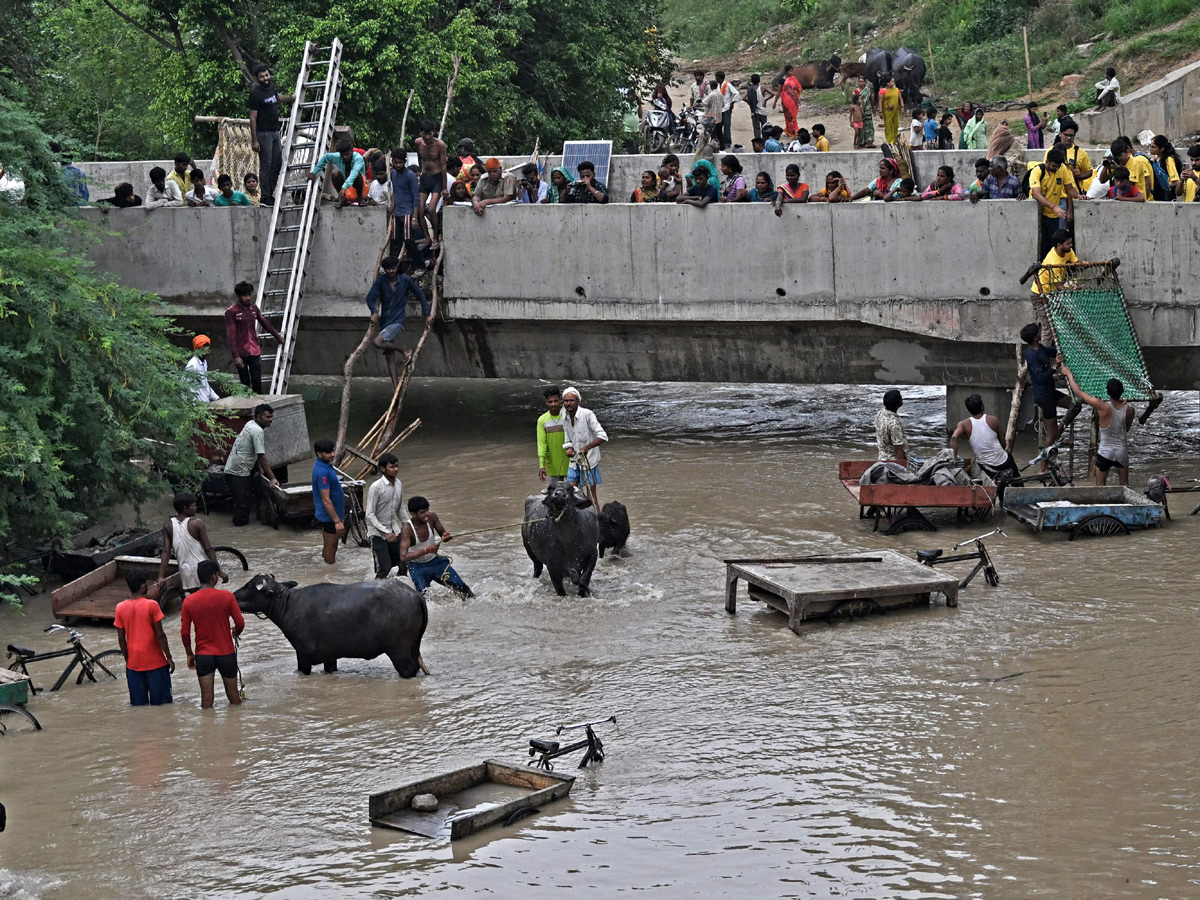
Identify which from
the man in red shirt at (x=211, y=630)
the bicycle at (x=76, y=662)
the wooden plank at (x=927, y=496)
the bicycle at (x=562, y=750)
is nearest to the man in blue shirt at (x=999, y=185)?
the wooden plank at (x=927, y=496)

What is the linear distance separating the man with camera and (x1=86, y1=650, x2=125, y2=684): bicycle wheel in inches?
380

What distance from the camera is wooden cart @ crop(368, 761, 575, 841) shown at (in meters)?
8.72

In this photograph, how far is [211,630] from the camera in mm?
10945

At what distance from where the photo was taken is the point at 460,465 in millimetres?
19422

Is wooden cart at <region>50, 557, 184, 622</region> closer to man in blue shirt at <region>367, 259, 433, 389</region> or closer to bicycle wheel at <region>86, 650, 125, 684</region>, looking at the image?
bicycle wheel at <region>86, 650, 125, 684</region>

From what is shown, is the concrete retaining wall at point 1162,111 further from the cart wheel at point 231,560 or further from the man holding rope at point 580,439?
the cart wheel at point 231,560

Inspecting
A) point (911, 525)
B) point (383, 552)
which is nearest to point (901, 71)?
point (911, 525)

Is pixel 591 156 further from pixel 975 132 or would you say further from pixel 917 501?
pixel 917 501

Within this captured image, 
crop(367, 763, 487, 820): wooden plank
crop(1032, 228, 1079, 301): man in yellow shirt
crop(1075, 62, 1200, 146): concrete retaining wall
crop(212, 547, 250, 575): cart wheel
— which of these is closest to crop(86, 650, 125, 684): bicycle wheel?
crop(212, 547, 250, 575): cart wheel

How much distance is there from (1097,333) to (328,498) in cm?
840

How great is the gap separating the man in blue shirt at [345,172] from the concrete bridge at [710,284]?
1.17ft

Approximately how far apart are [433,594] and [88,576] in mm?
3164

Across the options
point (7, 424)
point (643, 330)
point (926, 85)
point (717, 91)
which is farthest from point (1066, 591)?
point (926, 85)

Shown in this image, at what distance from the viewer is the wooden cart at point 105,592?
13562 millimetres
